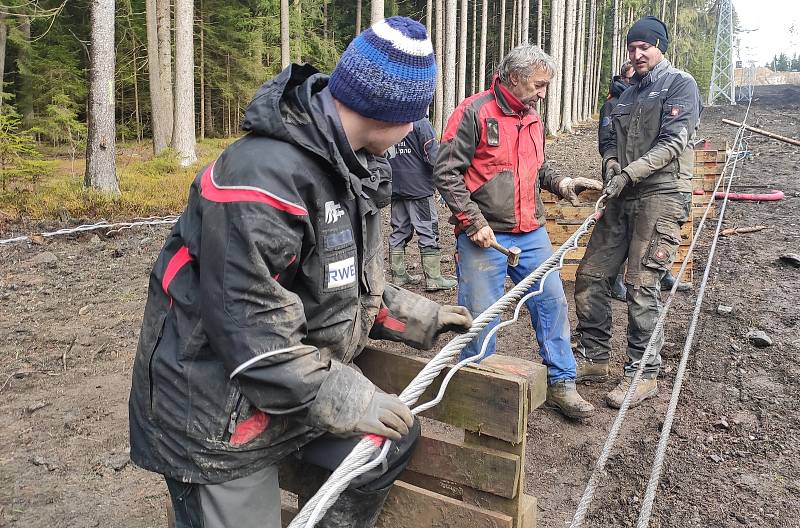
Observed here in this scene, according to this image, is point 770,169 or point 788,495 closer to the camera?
point 788,495

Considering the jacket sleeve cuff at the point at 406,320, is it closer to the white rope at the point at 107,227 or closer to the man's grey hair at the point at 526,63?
the man's grey hair at the point at 526,63

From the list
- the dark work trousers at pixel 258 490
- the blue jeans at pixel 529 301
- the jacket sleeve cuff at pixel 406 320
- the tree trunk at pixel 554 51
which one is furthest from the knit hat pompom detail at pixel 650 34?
the tree trunk at pixel 554 51

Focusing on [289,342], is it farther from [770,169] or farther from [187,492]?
[770,169]

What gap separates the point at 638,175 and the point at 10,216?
8571 millimetres

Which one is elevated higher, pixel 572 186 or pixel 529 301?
pixel 572 186

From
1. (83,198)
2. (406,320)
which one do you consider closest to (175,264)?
(406,320)

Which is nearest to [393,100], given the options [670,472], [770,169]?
[670,472]

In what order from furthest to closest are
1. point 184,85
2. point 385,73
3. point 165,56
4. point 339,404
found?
point 165,56
point 184,85
point 385,73
point 339,404

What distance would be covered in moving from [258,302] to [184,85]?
48.9ft

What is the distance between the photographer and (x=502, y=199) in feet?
14.8

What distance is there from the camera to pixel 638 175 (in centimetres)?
473

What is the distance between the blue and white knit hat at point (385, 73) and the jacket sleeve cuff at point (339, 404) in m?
0.78

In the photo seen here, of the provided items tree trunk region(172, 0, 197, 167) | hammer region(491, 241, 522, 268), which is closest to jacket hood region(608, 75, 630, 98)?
hammer region(491, 241, 522, 268)

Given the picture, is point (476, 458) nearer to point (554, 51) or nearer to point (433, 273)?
point (433, 273)
